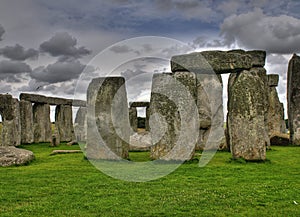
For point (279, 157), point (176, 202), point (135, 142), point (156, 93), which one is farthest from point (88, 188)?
point (135, 142)

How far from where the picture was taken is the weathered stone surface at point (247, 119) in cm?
1261

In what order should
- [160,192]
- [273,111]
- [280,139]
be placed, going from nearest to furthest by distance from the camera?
[160,192], [280,139], [273,111]

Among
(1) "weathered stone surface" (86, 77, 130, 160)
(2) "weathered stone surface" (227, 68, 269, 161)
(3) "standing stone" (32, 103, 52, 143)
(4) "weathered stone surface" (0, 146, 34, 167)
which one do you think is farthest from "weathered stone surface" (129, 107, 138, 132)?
(2) "weathered stone surface" (227, 68, 269, 161)

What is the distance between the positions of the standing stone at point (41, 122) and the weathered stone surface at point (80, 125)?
2080 mm

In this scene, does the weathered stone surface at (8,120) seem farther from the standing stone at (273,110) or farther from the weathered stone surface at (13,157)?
the standing stone at (273,110)

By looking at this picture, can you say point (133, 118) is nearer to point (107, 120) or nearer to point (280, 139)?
point (280, 139)

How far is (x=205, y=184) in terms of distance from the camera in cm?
926

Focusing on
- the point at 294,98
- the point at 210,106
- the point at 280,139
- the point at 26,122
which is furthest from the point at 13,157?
the point at 294,98

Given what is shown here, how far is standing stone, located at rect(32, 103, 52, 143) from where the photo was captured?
27188mm

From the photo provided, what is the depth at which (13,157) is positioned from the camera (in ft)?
42.8

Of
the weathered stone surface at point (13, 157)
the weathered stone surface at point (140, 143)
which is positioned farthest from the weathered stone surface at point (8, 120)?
the weathered stone surface at point (13, 157)

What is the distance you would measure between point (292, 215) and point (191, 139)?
6.17 metres

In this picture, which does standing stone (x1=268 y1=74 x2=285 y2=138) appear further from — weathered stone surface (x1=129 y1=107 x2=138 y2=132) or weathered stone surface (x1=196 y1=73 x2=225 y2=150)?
weathered stone surface (x1=129 y1=107 x2=138 y2=132)

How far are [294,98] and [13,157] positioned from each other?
14.0m
